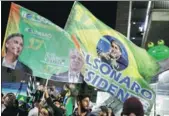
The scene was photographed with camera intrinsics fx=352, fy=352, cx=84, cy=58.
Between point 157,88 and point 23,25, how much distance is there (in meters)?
1.41

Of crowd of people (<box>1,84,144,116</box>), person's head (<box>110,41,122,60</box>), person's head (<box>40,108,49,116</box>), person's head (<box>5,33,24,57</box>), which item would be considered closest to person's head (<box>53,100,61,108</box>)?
crowd of people (<box>1,84,144,116</box>)

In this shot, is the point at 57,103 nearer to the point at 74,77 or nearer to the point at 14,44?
the point at 74,77

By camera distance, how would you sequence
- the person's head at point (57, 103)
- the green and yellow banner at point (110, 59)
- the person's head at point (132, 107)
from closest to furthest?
the person's head at point (132, 107)
the green and yellow banner at point (110, 59)
the person's head at point (57, 103)

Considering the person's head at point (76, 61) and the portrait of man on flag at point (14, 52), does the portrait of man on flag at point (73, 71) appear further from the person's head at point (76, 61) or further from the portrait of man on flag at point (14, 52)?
the portrait of man on flag at point (14, 52)

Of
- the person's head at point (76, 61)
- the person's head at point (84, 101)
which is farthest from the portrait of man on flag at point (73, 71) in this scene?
the person's head at point (84, 101)

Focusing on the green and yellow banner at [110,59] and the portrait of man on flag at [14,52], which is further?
the portrait of man on flag at [14,52]

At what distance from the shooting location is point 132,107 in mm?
3164

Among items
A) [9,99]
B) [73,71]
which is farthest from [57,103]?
[9,99]

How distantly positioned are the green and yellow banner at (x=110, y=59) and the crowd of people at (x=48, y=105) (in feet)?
0.61

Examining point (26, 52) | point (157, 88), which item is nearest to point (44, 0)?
point (26, 52)

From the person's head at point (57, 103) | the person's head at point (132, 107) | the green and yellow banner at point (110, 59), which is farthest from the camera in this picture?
the person's head at point (57, 103)

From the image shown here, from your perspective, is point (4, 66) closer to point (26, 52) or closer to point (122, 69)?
point (26, 52)

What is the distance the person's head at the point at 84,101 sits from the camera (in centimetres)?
333

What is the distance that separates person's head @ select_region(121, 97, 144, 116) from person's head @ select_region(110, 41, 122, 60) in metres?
0.42
